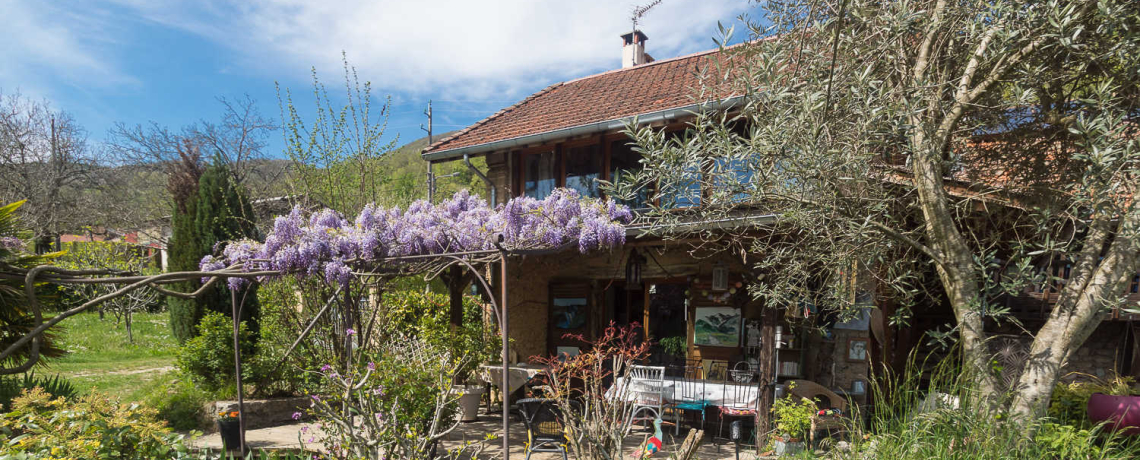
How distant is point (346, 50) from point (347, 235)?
394 centimetres

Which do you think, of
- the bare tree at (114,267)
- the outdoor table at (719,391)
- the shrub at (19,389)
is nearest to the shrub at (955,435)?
the outdoor table at (719,391)

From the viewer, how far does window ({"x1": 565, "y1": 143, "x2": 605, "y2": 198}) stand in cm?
817

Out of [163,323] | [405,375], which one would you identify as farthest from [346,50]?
[163,323]

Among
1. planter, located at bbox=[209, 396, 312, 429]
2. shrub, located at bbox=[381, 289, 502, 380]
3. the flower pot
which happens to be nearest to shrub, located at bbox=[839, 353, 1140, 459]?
shrub, located at bbox=[381, 289, 502, 380]

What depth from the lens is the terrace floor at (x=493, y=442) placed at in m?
5.74

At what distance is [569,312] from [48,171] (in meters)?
16.7

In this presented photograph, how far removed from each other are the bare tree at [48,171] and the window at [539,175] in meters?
13.6

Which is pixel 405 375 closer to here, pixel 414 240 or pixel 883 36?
pixel 414 240

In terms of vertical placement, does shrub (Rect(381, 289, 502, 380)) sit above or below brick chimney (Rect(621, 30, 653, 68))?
below

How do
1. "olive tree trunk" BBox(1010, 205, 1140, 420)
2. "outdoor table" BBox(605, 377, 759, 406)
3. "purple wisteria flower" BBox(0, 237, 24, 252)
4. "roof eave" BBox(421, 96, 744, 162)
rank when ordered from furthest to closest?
"roof eave" BBox(421, 96, 744, 162) → "outdoor table" BBox(605, 377, 759, 406) → "purple wisteria flower" BBox(0, 237, 24, 252) → "olive tree trunk" BBox(1010, 205, 1140, 420)

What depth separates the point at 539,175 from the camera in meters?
8.79

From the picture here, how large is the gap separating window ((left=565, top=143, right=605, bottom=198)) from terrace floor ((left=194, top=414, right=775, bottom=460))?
3.33 m

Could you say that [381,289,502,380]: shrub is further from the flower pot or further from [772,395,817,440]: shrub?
[772,395,817,440]: shrub

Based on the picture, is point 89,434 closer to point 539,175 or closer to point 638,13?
point 539,175
